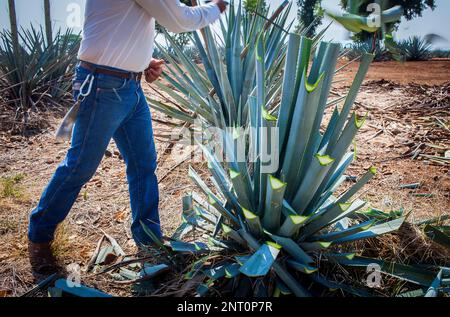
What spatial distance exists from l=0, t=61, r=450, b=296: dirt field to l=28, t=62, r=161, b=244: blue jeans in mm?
250

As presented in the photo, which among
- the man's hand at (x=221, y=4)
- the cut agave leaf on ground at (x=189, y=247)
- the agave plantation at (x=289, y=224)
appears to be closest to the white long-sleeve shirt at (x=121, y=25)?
the man's hand at (x=221, y=4)

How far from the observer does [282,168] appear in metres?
1.70

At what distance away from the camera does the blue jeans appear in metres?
1.86

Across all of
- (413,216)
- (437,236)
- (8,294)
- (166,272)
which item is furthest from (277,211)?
(8,294)

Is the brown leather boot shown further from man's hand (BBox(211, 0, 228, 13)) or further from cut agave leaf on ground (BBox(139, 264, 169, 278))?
man's hand (BBox(211, 0, 228, 13))

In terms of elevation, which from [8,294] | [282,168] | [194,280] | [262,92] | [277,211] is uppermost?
[262,92]

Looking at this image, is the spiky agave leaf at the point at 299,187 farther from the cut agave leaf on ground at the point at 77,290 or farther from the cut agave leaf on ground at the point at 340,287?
the cut agave leaf on ground at the point at 77,290

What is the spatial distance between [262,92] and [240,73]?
1.68 meters

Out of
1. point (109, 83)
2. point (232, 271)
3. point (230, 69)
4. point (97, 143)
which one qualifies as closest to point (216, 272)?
point (232, 271)

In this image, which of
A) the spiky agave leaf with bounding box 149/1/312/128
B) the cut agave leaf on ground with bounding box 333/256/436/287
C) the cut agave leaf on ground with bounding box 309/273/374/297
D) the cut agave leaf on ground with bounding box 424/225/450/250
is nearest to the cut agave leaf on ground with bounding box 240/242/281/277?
the cut agave leaf on ground with bounding box 309/273/374/297

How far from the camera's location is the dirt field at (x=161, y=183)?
2.27 m

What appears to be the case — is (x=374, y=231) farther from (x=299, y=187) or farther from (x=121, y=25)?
(x=121, y=25)

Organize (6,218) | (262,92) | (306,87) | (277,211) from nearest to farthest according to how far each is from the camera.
Result: (306,87)
(277,211)
(262,92)
(6,218)

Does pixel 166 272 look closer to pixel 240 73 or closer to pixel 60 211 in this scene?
pixel 60 211
